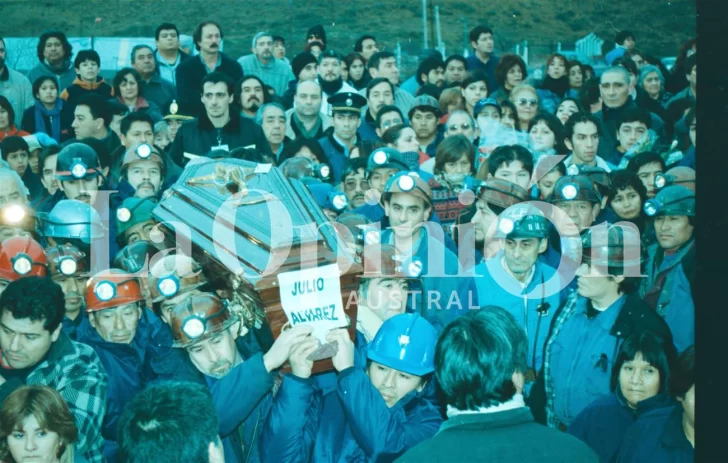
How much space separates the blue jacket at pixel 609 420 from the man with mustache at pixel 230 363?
1205 millimetres

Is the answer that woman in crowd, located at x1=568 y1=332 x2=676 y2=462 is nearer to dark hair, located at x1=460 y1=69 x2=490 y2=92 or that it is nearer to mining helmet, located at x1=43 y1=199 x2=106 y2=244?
mining helmet, located at x1=43 y1=199 x2=106 y2=244

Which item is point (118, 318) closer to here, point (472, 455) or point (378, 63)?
point (472, 455)

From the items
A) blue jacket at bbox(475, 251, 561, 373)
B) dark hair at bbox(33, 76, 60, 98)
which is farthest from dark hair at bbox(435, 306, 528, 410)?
dark hair at bbox(33, 76, 60, 98)

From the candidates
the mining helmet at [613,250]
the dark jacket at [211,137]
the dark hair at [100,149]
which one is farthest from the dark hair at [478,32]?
the mining helmet at [613,250]

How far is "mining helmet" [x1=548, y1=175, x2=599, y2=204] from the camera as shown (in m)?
5.20

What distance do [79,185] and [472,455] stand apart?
362cm

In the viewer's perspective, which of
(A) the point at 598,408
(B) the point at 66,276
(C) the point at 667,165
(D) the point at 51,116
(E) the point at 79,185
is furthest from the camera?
(D) the point at 51,116

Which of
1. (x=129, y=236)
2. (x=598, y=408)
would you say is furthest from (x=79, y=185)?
(x=598, y=408)

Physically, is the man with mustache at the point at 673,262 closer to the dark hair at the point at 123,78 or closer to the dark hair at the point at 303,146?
the dark hair at the point at 303,146

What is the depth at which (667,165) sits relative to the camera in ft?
20.8

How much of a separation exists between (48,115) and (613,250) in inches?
171

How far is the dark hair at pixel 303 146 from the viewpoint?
6184 mm

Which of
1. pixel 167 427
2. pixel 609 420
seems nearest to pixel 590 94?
pixel 609 420

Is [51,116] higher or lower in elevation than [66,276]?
higher
